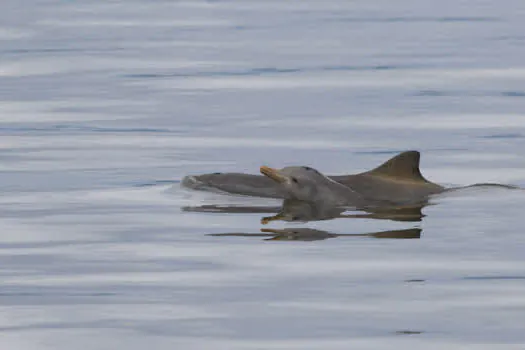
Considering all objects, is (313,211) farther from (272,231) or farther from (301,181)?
(272,231)

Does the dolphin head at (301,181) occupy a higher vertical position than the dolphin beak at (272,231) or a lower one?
higher

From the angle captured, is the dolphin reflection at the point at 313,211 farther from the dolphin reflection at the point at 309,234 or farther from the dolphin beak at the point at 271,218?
the dolphin reflection at the point at 309,234

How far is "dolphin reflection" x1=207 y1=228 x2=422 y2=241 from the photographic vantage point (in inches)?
493

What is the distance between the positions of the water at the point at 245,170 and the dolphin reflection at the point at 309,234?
0.15 m

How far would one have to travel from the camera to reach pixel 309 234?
500 inches

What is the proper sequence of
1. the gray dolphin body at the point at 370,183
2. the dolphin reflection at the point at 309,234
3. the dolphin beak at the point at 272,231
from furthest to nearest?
the gray dolphin body at the point at 370,183 < the dolphin beak at the point at 272,231 < the dolphin reflection at the point at 309,234

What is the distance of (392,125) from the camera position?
20.0 meters

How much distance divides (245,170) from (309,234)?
370 cm

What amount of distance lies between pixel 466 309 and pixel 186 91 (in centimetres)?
1404

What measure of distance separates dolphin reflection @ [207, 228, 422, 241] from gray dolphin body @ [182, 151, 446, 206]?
4.62 feet

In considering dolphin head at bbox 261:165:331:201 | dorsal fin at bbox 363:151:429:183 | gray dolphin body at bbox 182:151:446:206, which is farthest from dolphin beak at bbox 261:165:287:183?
dorsal fin at bbox 363:151:429:183

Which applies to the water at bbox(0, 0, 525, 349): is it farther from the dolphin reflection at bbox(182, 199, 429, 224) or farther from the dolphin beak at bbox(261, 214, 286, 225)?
the dolphin reflection at bbox(182, 199, 429, 224)

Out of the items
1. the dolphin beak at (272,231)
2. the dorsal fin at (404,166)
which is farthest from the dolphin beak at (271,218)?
the dorsal fin at (404,166)

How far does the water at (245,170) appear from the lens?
32.8 ft
